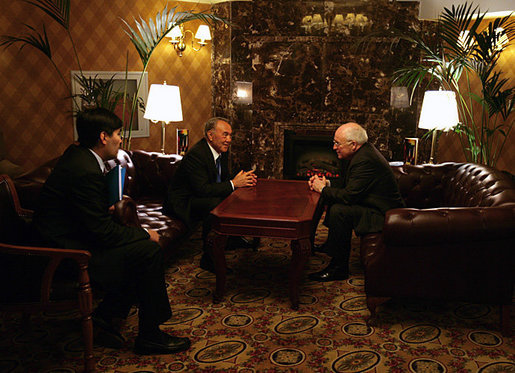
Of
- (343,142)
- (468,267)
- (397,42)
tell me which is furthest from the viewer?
(397,42)

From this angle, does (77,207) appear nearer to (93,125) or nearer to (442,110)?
(93,125)

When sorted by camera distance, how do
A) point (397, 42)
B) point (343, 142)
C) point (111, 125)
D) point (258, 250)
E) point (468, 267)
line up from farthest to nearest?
point (397, 42) → point (258, 250) → point (343, 142) → point (468, 267) → point (111, 125)

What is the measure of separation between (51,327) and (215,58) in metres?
4.67

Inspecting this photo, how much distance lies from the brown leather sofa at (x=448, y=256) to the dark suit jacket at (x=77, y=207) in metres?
1.58

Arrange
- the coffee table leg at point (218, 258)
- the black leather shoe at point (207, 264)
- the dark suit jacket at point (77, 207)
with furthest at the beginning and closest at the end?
the black leather shoe at point (207, 264), the coffee table leg at point (218, 258), the dark suit jacket at point (77, 207)

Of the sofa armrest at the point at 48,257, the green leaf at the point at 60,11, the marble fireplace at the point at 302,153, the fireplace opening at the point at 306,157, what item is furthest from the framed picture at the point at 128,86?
the sofa armrest at the point at 48,257

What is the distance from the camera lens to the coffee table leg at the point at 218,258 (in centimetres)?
314

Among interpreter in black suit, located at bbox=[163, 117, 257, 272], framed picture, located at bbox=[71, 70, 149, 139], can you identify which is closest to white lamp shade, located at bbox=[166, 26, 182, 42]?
framed picture, located at bbox=[71, 70, 149, 139]

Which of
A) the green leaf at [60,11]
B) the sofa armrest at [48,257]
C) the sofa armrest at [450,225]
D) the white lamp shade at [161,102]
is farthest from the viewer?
the white lamp shade at [161,102]

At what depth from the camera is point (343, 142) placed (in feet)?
12.1

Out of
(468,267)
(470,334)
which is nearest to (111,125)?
(468,267)

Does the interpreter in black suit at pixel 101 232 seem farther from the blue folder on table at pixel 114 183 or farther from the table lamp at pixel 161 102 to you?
the table lamp at pixel 161 102

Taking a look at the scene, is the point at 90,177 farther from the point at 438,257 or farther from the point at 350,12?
the point at 350,12

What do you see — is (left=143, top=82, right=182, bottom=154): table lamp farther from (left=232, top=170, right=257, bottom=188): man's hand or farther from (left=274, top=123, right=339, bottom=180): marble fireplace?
(left=274, top=123, right=339, bottom=180): marble fireplace
